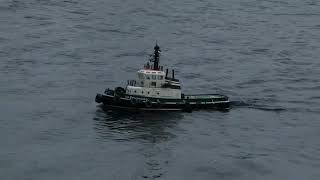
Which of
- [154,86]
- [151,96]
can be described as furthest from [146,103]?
[154,86]

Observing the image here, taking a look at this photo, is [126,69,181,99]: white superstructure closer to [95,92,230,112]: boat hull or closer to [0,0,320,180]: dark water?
[95,92,230,112]: boat hull

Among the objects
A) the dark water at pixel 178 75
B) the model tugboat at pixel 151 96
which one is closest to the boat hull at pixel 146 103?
the model tugboat at pixel 151 96

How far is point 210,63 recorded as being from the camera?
384 ft

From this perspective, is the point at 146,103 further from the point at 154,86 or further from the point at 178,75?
the point at 178,75

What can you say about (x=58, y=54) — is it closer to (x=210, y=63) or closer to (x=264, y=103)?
(x=210, y=63)

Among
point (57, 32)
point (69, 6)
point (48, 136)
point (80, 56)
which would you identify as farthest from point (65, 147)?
point (69, 6)

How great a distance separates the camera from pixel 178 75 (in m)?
108

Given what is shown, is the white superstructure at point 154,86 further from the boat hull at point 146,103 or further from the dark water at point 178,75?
the dark water at point 178,75

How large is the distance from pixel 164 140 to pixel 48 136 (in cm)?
1137

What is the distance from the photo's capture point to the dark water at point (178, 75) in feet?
236

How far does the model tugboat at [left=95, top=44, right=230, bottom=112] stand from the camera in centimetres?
8831

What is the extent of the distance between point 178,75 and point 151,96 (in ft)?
64.2

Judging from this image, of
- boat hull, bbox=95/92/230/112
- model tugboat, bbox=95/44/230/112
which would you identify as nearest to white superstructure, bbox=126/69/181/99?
model tugboat, bbox=95/44/230/112

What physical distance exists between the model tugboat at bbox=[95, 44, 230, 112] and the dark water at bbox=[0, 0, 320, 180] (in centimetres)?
144
